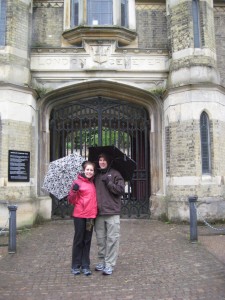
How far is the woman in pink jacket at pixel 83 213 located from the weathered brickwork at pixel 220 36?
7.46 m

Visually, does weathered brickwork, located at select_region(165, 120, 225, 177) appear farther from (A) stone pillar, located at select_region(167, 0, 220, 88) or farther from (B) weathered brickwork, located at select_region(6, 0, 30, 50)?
(B) weathered brickwork, located at select_region(6, 0, 30, 50)

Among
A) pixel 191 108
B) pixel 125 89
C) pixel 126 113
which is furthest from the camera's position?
pixel 126 113

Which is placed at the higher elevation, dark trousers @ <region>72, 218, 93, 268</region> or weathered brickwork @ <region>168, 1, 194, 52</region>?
weathered brickwork @ <region>168, 1, 194, 52</region>

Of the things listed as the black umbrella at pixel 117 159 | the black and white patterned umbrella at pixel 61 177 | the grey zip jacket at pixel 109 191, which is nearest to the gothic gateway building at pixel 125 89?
the black and white patterned umbrella at pixel 61 177

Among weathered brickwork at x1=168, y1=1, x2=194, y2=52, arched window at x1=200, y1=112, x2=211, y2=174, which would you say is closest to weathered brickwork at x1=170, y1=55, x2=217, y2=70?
weathered brickwork at x1=168, y1=1, x2=194, y2=52

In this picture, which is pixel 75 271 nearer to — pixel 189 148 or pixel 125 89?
pixel 189 148

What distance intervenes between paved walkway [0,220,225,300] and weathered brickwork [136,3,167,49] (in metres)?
6.04

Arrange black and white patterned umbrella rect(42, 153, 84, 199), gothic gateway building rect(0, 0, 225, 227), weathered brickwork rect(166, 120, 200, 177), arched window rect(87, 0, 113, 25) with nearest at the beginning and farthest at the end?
1. black and white patterned umbrella rect(42, 153, 84, 199)
2. gothic gateway building rect(0, 0, 225, 227)
3. weathered brickwork rect(166, 120, 200, 177)
4. arched window rect(87, 0, 113, 25)

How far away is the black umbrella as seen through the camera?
5203 millimetres

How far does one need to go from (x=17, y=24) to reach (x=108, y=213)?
22.7ft

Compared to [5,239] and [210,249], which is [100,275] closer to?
[210,249]

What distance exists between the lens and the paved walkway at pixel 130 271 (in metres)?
4.40

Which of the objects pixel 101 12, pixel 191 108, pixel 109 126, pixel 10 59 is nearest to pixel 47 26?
pixel 101 12

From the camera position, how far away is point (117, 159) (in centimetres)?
528
